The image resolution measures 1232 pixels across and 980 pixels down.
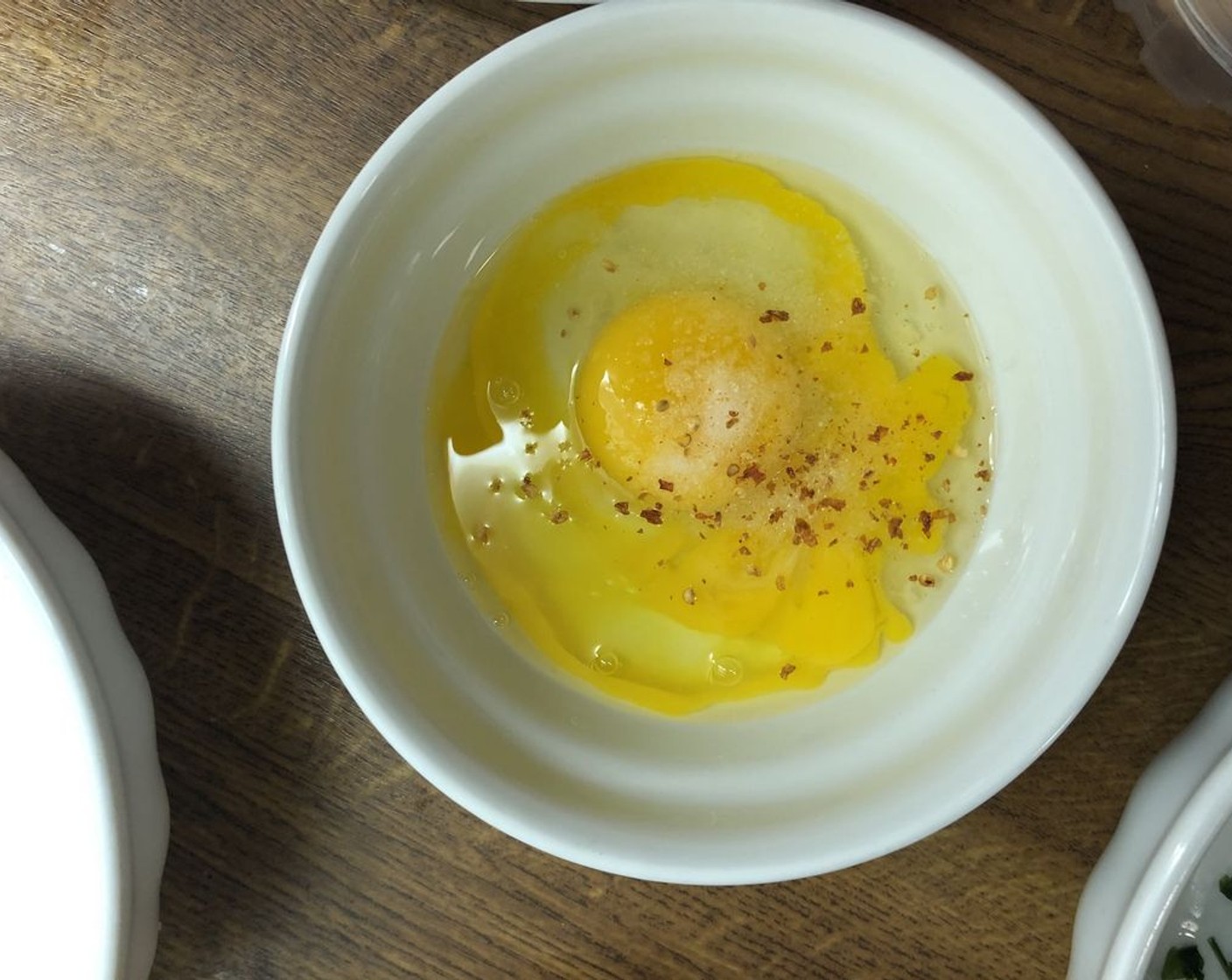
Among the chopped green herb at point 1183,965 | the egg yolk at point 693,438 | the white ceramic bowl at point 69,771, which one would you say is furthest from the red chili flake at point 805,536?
the white ceramic bowl at point 69,771

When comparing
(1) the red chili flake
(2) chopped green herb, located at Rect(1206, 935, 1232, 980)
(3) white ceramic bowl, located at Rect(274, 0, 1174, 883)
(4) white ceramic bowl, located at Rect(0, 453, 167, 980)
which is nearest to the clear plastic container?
(3) white ceramic bowl, located at Rect(274, 0, 1174, 883)

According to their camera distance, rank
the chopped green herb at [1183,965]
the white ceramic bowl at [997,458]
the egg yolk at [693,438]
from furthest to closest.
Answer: the egg yolk at [693,438] < the chopped green herb at [1183,965] < the white ceramic bowl at [997,458]

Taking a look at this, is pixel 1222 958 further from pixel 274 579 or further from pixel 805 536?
pixel 274 579

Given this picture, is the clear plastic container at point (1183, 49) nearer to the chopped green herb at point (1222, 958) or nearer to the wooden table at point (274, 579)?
the wooden table at point (274, 579)

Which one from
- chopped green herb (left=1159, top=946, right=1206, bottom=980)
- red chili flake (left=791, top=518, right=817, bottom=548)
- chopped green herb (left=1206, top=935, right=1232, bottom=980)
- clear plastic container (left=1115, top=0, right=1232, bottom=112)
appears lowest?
chopped green herb (left=1159, top=946, right=1206, bottom=980)

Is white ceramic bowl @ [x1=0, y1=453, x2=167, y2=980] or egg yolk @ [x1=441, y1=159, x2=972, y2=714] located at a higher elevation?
egg yolk @ [x1=441, y1=159, x2=972, y2=714]

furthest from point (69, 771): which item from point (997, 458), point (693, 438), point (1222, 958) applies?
point (1222, 958)

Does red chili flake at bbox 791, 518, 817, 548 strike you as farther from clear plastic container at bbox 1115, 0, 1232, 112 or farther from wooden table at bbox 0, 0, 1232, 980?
clear plastic container at bbox 1115, 0, 1232, 112
